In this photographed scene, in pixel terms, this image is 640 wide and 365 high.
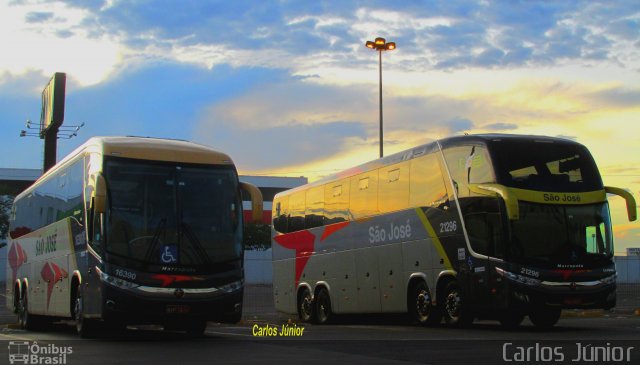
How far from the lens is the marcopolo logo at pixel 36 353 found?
1171cm

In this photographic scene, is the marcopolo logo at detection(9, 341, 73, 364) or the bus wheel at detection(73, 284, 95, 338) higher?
the bus wheel at detection(73, 284, 95, 338)

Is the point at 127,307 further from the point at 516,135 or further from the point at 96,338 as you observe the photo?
the point at 516,135

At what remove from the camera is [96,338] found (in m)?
16.5

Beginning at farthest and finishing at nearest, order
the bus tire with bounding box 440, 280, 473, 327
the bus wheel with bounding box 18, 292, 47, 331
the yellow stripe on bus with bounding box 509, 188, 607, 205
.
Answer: the bus wheel with bounding box 18, 292, 47, 331
the bus tire with bounding box 440, 280, 473, 327
the yellow stripe on bus with bounding box 509, 188, 607, 205

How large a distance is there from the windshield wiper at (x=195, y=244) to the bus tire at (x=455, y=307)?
19.5 ft

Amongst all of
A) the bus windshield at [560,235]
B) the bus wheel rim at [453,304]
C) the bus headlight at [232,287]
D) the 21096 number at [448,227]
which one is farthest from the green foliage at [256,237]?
the bus headlight at [232,287]

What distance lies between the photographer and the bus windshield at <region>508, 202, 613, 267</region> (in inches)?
701

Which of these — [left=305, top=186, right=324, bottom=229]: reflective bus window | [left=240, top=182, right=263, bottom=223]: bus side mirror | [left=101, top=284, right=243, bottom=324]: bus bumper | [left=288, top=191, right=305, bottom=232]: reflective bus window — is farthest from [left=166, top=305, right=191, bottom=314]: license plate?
[left=288, top=191, right=305, bottom=232]: reflective bus window

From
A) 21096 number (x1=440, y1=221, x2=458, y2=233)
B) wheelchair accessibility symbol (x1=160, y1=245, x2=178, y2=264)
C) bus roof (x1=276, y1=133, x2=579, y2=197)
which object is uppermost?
bus roof (x1=276, y1=133, x2=579, y2=197)

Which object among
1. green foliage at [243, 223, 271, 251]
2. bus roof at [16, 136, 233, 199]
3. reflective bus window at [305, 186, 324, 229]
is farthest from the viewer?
green foliage at [243, 223, 271, 251]

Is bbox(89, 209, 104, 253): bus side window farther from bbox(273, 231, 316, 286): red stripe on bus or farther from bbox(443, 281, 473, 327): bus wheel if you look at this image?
bbox(273, 231, 316, 286): red stripe on bus

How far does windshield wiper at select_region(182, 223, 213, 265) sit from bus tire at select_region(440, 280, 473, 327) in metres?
5.95

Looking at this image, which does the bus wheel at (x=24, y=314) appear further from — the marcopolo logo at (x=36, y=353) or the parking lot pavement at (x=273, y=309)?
the marcopolo logo at (x=36, y=353)

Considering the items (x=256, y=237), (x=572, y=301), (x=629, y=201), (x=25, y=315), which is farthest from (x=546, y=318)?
(x=256, y=237)
